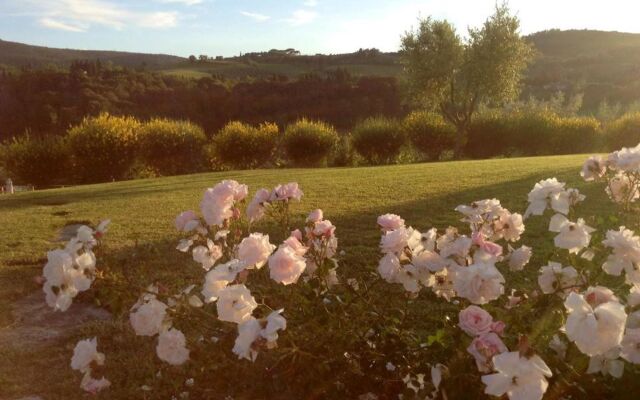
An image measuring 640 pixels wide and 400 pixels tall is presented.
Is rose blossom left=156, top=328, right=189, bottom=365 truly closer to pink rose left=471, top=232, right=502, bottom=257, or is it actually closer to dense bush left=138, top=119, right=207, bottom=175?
pink rose left=471, top=232, right=502, bottom=257

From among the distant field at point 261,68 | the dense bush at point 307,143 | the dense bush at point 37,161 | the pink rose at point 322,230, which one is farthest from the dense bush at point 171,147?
the distant field at point 261,68

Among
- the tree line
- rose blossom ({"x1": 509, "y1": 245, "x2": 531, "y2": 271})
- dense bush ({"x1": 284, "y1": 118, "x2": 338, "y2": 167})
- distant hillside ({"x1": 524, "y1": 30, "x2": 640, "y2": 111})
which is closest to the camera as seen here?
rose blossom ({"x1": 509, "y1": 245, "x2": 531, "y2": 271})

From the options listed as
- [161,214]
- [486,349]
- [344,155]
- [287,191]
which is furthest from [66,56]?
[486,349]

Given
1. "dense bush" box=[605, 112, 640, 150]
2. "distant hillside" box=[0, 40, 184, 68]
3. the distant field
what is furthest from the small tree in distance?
"distant hillside" box=[0, 40, 184, 68]

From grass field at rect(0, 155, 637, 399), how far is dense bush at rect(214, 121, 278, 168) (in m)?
5.33

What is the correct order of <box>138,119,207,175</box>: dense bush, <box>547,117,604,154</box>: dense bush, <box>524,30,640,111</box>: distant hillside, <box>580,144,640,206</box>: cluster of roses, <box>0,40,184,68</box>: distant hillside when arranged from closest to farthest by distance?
<box>580,144,640,206</box>: cluster of roses → <box>138,119,207,175</box>: dense bush → <box>547,117,604,154</box>: dense bush → <box>524,30,640,111</box>: distant hillside → <box>0,40,184,68</box>: distant hillside

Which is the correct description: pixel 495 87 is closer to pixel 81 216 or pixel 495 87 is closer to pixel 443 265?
pixel 81 216

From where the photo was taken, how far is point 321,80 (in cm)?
6194

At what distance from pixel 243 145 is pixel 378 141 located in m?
5.64

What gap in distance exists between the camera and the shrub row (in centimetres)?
1747

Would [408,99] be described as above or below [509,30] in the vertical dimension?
below

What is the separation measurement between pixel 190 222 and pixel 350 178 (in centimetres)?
999

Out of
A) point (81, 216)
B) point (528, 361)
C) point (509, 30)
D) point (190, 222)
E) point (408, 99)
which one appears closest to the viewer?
point (528, 361)

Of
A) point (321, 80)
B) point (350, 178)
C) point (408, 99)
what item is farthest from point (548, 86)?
point (350, 178)
